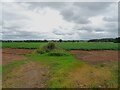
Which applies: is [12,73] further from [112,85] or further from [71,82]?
[112,85]

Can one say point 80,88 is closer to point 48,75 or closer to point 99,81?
point 99,81

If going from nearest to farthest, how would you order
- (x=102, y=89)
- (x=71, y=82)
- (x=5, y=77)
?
(x=102, y=89) < (x=71, y=82) < (x=5, y=77)

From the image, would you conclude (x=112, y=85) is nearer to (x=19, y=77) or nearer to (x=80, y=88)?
(x=80, y=88)

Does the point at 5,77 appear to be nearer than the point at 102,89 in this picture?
No

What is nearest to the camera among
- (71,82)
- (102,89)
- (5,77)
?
(102,89)

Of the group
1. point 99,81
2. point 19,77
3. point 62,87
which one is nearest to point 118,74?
point 99,81

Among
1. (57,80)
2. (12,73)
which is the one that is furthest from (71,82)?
(12,73)

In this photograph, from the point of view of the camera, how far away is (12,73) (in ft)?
47.8

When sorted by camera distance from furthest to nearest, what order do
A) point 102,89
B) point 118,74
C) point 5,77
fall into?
point 118,74, point 5,77, point 102,89

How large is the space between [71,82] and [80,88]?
1.01 metres

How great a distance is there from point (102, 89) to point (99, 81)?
53.9 inches

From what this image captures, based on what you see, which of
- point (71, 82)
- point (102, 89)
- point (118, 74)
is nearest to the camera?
point (102, 89)

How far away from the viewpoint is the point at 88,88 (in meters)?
11.1

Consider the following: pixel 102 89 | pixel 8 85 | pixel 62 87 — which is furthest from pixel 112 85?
pixel 8 85
